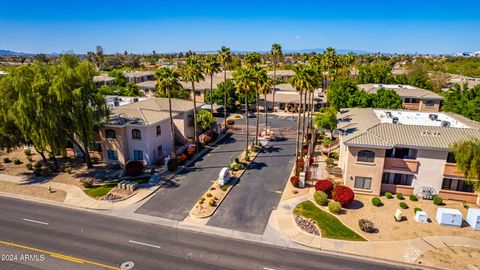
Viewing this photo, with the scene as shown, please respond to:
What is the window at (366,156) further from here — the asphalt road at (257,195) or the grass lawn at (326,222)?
the asphalt road at (257,195)

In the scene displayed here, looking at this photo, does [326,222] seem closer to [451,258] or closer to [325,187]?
[325,187]

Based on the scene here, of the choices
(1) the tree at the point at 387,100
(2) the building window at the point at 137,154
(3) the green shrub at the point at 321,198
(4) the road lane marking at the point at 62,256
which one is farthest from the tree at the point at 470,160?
(2) the building window at the point at 137,154

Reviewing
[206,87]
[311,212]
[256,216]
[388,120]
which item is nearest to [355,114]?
[388,120]

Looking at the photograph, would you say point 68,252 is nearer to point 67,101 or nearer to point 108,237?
point 108,237

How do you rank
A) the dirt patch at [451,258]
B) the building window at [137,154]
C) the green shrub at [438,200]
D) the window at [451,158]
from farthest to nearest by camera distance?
the building window at [137,154] < the green shrub at [438,200] < the window at [451,158] < the dirt patch at [451,258]

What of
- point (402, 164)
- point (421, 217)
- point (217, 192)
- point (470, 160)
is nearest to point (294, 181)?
point (217, 192)

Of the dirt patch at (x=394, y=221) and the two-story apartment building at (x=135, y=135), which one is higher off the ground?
the two-story apartment building at (x=135, y=135)
